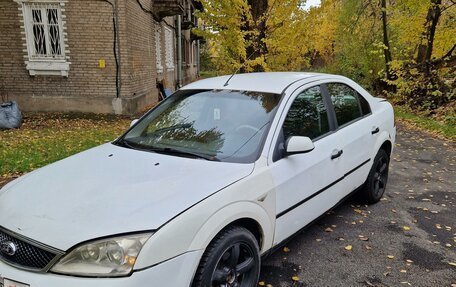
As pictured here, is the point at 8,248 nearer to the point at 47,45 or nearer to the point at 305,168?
the point at 305,168

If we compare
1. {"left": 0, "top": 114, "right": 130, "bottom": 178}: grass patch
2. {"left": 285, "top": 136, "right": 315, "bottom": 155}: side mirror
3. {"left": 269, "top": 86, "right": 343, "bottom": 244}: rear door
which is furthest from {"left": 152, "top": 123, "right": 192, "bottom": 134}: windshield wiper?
{"left": 0, "top": 114, "right": 130, "bottom": 178}: grass patch

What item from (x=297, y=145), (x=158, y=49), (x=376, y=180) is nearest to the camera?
(x=297, y=145)

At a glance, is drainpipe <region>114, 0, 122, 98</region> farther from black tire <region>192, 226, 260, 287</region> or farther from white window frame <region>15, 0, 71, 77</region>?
black tire <region>192, 226, 260, 287</region>

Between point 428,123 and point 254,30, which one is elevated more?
point 254,30

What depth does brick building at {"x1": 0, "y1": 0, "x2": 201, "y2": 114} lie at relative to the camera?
1061 cm

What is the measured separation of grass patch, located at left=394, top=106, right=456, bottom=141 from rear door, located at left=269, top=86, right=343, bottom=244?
23.8ft

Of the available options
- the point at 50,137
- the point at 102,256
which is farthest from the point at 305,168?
the point at 50,137

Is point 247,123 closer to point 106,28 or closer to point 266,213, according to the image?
point 266,213

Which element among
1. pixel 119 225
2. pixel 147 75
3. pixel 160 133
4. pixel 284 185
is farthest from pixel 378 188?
pixel 147 75

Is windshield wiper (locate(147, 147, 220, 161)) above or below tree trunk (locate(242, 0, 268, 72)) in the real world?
below

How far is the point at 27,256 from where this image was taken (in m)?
2.07

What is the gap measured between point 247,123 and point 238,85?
586 millimetres

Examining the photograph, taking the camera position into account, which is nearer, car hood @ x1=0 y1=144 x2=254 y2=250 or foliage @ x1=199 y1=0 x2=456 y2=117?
car hood @ x1=0 y1=144 x2=254 y2=250

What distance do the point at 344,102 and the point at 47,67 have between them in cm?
948
